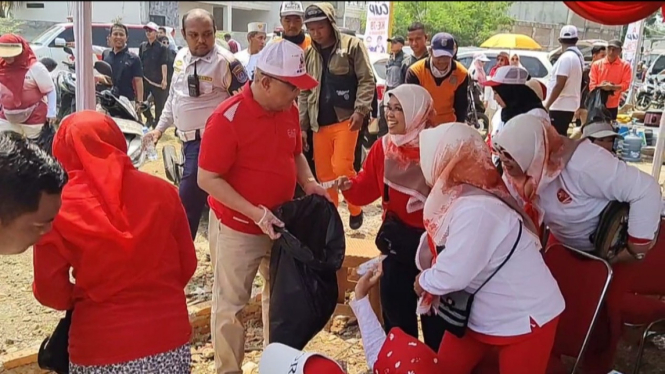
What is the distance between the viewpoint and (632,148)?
9.36m

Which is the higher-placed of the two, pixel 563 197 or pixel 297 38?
pixel 297 38

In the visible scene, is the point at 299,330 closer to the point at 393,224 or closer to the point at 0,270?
the point at 393,224

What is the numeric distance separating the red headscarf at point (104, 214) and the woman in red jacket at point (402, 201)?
117cm

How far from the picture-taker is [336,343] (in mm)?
3518

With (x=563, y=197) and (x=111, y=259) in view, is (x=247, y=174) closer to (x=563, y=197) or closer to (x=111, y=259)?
(x=111, y=259)

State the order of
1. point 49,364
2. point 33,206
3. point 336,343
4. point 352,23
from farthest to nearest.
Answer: point 352,23 → point 336,343 → point 49,364 → point 33,206

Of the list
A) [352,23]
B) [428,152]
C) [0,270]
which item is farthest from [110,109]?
[352,23]

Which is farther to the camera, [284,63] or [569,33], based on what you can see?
[569,33]

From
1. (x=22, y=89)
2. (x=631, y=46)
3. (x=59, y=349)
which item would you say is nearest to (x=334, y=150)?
(x=22, y=89)

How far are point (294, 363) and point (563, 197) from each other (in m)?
1.31

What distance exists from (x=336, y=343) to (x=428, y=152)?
5.60 feet

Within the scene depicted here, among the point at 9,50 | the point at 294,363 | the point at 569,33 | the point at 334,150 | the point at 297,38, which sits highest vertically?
the point at 569,33

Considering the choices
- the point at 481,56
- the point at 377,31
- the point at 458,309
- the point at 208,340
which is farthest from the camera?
the point at 481,56

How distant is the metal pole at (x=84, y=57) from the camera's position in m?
2.97
